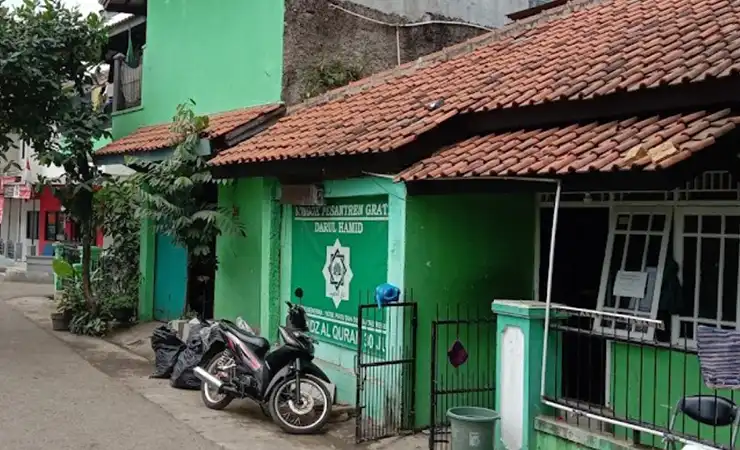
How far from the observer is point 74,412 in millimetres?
8328

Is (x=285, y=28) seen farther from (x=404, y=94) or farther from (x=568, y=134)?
(x=568, y=134)

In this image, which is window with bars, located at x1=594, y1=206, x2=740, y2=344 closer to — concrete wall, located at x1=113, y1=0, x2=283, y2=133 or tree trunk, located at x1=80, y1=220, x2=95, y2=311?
concrete wall, located at x1=113, y1=0, x2=283, y2=133

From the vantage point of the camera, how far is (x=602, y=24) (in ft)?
30.0

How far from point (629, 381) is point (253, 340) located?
394cm

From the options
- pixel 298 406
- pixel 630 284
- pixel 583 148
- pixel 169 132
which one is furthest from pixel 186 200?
pixel 583 148

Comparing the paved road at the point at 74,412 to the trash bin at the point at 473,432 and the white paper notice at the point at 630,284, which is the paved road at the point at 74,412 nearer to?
the trash bin at the point at 473,432

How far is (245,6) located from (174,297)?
221 inches

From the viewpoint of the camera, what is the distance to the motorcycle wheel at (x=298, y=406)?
7.82 m

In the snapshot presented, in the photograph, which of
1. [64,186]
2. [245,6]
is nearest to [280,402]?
[245,6]

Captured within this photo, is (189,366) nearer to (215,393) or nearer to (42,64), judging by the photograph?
(215,393)

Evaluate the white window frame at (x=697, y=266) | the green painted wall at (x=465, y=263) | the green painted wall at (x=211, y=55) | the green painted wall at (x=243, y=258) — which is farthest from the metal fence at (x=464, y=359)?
the green painted wall at (x=211, y=55)

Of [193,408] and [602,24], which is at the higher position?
[602,24]

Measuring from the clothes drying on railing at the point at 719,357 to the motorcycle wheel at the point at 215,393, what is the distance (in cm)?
536

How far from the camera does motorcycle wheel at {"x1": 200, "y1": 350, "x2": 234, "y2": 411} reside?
28.7ft
